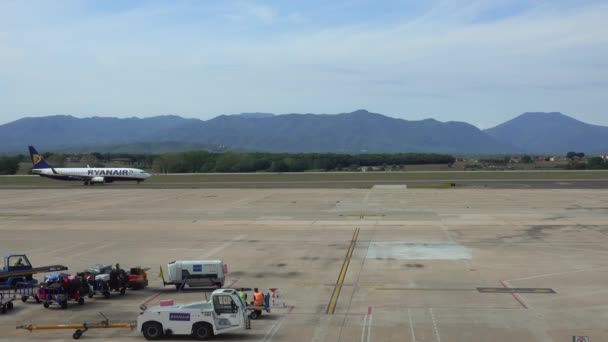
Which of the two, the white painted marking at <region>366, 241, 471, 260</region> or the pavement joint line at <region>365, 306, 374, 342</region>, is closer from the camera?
the pavement joint line at <region>365, 306, 374, 342</region>

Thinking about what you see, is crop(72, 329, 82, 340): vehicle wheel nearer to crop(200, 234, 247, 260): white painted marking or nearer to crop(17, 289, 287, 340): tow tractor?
crop(17, 289, 287, 340): tow tractor

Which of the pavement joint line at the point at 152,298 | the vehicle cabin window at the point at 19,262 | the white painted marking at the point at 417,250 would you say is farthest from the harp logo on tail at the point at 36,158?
the pavement joint line at the point at 152,298

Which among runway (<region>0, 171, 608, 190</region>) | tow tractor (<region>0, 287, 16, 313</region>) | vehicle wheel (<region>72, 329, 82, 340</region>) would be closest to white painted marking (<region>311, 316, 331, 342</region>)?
vehicle wheel (<region>72, 329, 82, 340</region>)

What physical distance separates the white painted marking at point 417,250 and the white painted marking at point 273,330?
1440cm

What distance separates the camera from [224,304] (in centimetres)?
2373

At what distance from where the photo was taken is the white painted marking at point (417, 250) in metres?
38.7

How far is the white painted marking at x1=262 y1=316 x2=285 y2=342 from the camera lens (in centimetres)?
2315

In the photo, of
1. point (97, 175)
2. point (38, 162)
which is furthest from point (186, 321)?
point (38, 162)

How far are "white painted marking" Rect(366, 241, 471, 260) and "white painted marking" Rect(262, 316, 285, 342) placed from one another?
14397 millimetres

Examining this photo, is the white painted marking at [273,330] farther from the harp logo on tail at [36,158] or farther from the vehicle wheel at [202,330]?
the harp logo on tail at [36,158]

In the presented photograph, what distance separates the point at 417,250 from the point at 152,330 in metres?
22.4

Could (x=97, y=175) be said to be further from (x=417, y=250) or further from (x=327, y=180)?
(x=417, y=250)

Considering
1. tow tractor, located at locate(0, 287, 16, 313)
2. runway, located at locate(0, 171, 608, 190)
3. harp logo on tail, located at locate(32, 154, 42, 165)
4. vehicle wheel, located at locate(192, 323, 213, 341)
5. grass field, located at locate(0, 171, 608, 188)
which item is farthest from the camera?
harp logo on tail, located at locate(32, 154, 42, 165)

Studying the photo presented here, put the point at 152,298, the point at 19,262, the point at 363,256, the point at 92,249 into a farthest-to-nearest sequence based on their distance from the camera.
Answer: the point at 92,249, the point at 363,256, the point at 19,262, the point at 152,298
